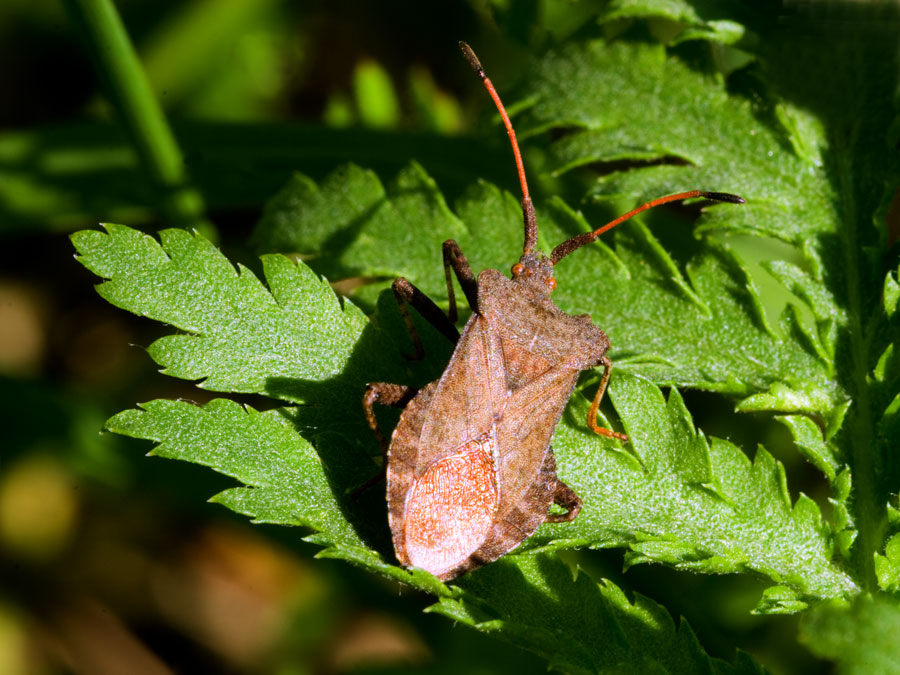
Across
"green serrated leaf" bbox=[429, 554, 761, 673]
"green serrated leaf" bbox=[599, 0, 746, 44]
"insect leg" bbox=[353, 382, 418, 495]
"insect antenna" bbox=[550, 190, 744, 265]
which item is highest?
"green serrated leaf" bbox=[599, 0, 746, 44]

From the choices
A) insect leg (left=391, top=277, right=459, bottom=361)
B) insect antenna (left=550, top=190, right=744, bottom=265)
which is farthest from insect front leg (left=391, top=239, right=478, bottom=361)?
insect antenna (left=550, top=190, right=744, bottom=265)

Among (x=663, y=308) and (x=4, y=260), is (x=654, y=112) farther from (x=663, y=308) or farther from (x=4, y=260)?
(x=4, y=260)

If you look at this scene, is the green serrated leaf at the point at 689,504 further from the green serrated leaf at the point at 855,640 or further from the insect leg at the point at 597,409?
the green serrated leaf at the point at 855,640

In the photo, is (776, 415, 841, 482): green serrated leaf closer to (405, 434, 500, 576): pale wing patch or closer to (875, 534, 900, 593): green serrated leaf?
(875, 534, 900, 593): green serrated leaf

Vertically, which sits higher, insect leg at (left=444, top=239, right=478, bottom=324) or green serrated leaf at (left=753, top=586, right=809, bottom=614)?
insect leg at (left=444, top=239, right=478, bottom=324)

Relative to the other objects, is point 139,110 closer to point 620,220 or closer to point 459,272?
point 459,272

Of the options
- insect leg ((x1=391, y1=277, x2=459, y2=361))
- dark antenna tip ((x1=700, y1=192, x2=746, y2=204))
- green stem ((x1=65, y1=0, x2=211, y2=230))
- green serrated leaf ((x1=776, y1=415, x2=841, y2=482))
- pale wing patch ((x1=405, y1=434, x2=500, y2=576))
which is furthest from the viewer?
green stem ((x1=65, y1=0, x2=211, y2=230))
